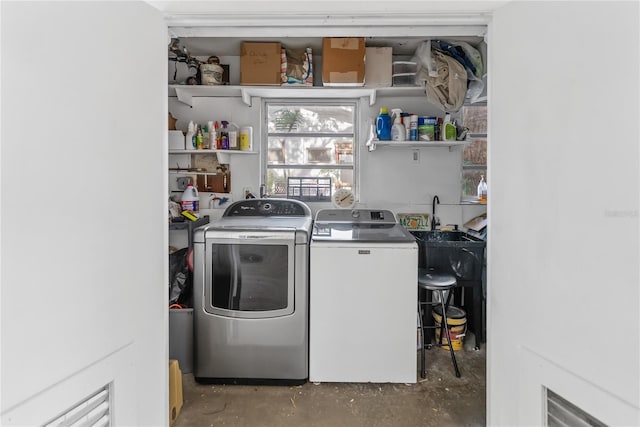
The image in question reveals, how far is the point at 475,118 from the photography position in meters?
2.94

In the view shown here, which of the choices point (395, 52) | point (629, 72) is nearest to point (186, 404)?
point (629, 72)

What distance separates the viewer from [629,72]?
2.62 ft

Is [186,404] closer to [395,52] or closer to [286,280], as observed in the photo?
[286,280]

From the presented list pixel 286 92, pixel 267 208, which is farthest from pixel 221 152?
pixel 286 92

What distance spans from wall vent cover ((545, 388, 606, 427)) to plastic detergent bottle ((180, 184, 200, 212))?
2.56 m

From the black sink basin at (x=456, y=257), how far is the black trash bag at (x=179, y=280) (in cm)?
168

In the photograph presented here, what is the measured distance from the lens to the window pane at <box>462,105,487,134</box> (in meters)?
2.92

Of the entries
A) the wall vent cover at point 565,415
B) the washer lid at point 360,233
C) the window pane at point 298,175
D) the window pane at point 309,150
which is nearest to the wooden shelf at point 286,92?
the window pane at point 309,150

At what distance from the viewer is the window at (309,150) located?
304 centimetres

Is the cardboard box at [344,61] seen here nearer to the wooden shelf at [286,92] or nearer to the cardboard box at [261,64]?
the wooden shelf at [286,92]

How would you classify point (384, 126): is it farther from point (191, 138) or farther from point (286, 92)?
point (191, 138)

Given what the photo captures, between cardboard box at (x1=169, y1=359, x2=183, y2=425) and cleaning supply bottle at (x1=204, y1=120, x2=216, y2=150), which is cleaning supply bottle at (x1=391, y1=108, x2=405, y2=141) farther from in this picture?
cardboard box at (x1=169, y1=359, x2=183, y2=425)

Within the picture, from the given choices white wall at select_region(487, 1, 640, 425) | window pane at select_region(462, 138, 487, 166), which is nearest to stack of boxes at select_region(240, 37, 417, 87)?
window pane at select_region(462, 138, 487, 166)

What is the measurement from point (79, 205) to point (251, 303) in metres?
1.27
